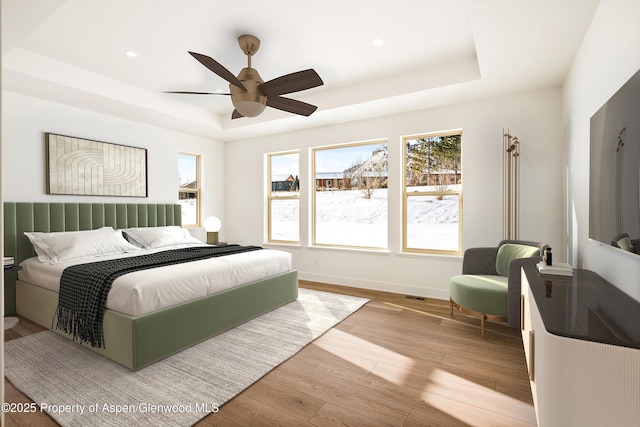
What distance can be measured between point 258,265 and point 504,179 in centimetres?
293

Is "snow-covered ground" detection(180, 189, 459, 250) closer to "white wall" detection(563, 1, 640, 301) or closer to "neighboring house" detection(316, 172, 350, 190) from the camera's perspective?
"neighboring house" detection(316, 172, 350, 190)

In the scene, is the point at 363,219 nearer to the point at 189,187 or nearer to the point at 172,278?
the point at 172,278

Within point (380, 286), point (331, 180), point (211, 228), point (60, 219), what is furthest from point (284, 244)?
point (60, 219)

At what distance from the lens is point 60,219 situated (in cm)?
387

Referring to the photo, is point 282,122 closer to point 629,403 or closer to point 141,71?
point 141,71

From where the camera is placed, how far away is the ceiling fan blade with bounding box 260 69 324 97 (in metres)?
2.60

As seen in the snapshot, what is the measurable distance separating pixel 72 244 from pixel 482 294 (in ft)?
13.5

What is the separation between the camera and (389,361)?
2555mm

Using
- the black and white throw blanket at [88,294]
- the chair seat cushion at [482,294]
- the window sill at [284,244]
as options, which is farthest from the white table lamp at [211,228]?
the chair seat cushion at [482,294]

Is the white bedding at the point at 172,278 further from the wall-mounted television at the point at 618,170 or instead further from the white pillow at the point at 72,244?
the wall-mounted television at the point at 618,170

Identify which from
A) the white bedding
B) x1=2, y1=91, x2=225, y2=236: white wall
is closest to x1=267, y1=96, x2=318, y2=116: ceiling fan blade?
the white bedding

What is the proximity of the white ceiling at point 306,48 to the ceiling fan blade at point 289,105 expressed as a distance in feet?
1.74

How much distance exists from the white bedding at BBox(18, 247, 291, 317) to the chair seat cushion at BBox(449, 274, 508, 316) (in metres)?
1.95

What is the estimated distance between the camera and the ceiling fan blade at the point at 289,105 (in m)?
3.01
